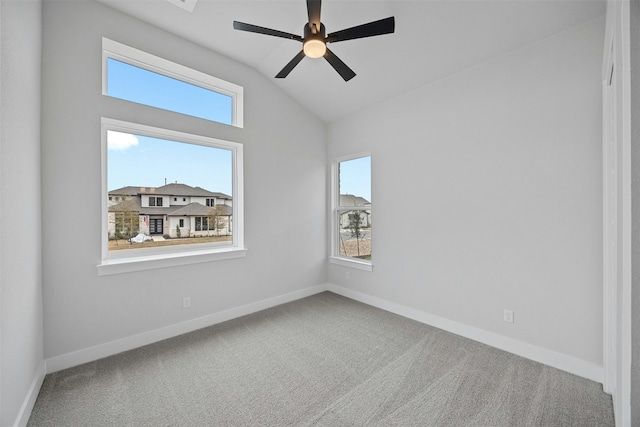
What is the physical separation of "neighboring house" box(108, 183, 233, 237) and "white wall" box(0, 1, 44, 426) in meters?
0.66

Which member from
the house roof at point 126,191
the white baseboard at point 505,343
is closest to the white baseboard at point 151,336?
the house roof at point 126,191

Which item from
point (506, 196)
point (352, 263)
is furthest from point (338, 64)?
point (352, 263)

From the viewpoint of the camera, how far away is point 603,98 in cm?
204

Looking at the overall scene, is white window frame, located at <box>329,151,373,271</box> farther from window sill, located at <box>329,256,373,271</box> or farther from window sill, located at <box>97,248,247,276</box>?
window sill, located at <box>97,248,247,276</box>

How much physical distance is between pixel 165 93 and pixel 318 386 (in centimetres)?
319

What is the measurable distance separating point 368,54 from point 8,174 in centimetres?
300

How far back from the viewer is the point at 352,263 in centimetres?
402

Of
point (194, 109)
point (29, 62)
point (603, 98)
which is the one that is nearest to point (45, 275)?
point (29, 62)

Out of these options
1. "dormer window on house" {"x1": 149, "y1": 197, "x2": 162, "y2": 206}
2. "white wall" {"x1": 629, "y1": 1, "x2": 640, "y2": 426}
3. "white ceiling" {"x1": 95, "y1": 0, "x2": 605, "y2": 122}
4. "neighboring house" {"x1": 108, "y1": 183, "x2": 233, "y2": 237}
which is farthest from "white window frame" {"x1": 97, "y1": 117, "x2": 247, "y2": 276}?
"white wall" {"x1": 629, "y1": 1, "x2": 640, "y2": 426}

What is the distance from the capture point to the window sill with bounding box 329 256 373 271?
3820 millimetres

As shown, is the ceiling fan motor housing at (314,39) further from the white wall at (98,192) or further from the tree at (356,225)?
the tree at (356,225)

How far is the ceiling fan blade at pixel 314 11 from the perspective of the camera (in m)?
1.76

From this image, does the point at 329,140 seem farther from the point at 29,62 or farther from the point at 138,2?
the point at 29,62

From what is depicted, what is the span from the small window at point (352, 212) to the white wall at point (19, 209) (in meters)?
3.26
